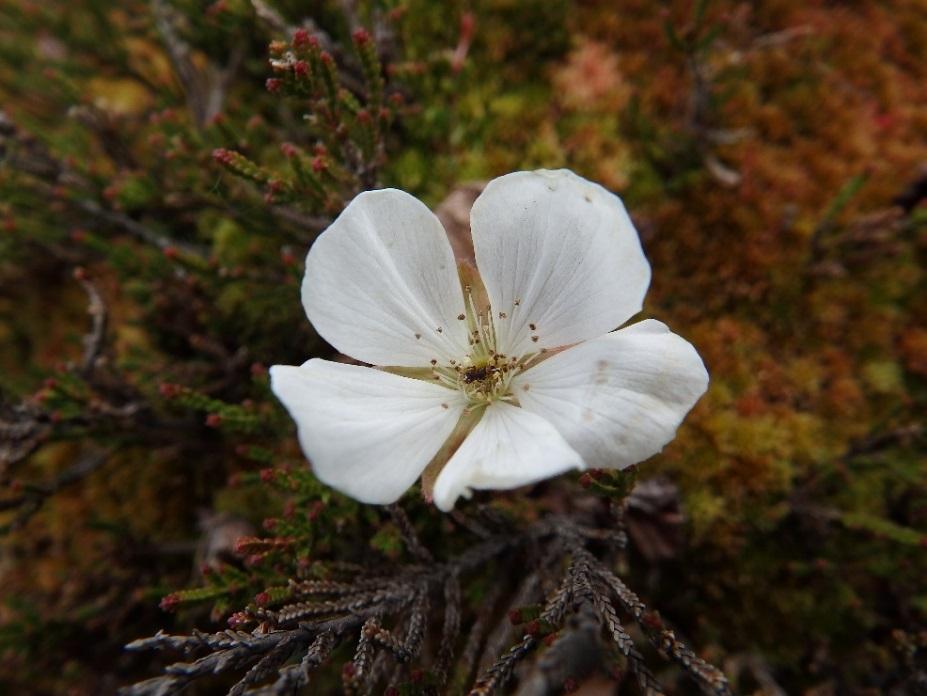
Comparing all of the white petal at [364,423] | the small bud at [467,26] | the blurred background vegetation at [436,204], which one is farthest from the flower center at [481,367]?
the small bud at [467,26]

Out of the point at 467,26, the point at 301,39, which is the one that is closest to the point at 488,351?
the point at 301,39

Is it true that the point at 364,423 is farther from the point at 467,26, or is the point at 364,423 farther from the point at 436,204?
the point at 467,26

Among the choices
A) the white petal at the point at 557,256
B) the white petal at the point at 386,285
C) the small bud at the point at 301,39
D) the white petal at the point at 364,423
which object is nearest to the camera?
the white petal at the point at 364,423

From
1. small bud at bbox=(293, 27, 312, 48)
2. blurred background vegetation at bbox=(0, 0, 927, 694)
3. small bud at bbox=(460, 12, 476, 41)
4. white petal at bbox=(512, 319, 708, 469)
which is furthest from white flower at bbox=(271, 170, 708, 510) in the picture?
small bud at bbox=(460, 12, 476, 41)

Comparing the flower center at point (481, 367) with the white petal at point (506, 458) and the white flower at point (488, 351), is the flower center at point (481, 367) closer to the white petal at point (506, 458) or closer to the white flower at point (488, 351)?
the white flower at point (488, 351)

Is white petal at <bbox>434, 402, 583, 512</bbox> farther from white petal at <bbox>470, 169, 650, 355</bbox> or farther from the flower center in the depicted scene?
white petal at <bbox>470, 169, 650, 355</bbox>

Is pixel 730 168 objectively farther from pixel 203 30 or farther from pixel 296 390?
pixel 203 30
